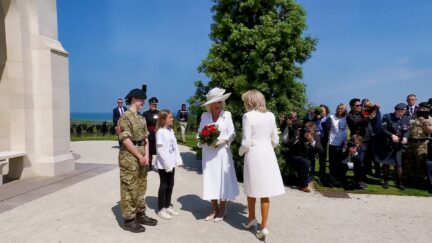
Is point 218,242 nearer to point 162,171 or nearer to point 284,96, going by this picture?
point 162,171

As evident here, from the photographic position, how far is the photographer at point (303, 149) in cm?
849

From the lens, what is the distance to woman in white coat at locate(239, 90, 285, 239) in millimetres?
5164

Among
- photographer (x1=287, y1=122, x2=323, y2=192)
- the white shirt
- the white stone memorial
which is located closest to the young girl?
the white shirt

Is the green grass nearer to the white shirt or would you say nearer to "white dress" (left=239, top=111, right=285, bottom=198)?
"white dress" (left=239, top=111, right=285, bottom=198)

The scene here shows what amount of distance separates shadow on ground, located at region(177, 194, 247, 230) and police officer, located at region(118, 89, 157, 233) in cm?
124

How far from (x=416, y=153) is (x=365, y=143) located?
4.63 feet

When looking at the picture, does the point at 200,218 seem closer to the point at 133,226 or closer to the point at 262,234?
the point at 133,226

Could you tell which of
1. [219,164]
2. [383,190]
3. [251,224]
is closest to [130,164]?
[219,164]

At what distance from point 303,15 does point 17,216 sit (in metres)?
8.72

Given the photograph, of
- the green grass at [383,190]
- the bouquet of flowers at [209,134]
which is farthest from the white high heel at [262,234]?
the green grass at [383,190]

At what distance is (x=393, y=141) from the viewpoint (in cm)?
866

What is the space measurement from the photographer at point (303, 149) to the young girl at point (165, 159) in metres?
3.59

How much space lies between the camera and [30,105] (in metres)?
9.11

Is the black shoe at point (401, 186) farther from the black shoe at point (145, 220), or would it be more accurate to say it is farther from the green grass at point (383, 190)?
the black shoe at point (145, 220)
